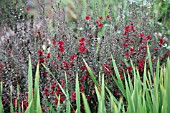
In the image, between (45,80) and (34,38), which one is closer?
(45,80)

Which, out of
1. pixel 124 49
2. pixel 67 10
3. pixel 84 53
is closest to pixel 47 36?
pixel 84 53

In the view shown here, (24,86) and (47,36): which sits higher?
(47,36)

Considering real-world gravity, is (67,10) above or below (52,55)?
above

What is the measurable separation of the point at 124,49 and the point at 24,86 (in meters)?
0.91

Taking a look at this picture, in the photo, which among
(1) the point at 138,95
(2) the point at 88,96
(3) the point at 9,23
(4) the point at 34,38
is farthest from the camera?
(3) the point at 9,23

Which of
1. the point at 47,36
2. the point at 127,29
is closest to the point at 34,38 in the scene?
the point at 47,36

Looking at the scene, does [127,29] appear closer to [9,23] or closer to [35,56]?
[35,56]

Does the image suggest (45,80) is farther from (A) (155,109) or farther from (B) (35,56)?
(A) (155,109)

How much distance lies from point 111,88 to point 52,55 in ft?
1.79

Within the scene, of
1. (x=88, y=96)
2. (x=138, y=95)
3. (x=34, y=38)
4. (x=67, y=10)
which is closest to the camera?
(x=138, y=95)

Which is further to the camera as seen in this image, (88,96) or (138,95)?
(88,96)

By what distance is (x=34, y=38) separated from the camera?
3.41m

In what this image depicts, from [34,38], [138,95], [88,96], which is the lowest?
[88,96]

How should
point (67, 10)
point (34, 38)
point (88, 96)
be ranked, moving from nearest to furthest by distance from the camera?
point (88, 96), point (34, 38), point (67, 10)
